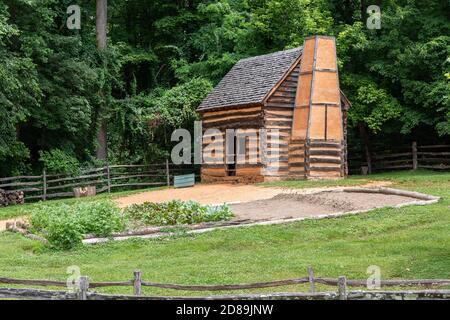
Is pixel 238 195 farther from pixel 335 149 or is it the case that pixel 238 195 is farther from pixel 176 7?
pixel 176 7

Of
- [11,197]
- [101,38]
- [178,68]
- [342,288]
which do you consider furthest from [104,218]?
[178,68]

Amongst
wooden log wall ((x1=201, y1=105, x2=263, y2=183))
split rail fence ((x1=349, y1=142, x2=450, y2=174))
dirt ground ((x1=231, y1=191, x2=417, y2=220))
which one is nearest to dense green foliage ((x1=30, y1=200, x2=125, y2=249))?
dirt ground ((x1=231, y1=191, x2=417, y2=220))

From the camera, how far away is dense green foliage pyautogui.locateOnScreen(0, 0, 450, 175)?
1259 inches

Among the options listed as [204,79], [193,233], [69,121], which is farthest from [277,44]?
[193,233]

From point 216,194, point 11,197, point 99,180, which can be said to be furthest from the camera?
point 99,180

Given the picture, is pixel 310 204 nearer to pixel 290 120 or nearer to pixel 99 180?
pixel 290 120

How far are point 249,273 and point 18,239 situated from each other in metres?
7.32

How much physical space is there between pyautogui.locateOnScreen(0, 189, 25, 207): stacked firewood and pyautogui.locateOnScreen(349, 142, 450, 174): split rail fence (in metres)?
17.7

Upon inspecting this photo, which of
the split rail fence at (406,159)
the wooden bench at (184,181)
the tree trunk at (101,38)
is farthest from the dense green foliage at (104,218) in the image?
the split rail fence at (406,159)

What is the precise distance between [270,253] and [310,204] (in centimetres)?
652

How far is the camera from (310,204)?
76.6 ft

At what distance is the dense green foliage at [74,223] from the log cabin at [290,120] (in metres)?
12.4

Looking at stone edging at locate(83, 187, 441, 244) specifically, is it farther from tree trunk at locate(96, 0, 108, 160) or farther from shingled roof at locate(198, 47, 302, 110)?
tree trunk at locate(96, 0, 108, 160)
